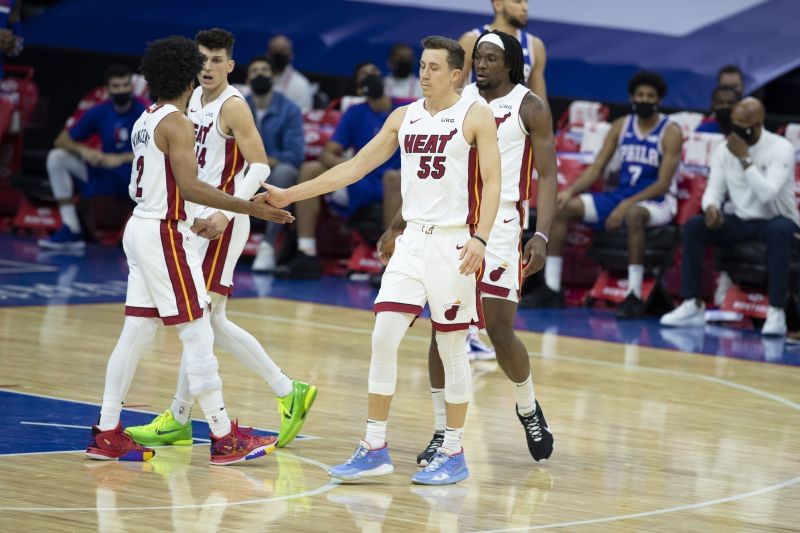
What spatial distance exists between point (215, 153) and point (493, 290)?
4.58ft

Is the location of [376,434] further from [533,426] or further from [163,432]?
[163,432]

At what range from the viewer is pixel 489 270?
6688mm

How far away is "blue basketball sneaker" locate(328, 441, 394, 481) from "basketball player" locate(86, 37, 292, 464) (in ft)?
1.60

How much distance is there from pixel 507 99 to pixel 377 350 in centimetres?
163

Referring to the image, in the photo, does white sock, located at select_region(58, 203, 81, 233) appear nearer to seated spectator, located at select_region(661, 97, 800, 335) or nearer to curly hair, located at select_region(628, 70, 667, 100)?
curly hair, located at select_region(628, 70, 667, 100)

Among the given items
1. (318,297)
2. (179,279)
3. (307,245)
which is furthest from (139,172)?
(307,245)

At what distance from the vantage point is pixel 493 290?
666cm

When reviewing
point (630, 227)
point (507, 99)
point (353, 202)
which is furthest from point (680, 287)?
point (507, 99)

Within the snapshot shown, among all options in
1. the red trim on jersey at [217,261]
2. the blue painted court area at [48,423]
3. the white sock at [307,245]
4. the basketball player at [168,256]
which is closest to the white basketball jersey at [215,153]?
the red trim on jersey at [217,261]

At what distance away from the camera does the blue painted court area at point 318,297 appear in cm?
1064

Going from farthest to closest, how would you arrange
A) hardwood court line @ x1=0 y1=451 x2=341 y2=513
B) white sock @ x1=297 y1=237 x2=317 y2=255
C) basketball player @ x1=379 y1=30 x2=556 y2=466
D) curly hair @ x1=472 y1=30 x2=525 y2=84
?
white sock @ x1=297 y1=237 x2=317 y2=255 < curly hair @ x1=472 y1=30 x2=525 y2=84 < basketball player @ x1=379 y1=30 x2=556 y2=466 < hardwood court line @ x1=0 y1=451 x2=341 y2=513

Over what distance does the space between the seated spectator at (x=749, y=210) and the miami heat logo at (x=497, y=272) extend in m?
4.80

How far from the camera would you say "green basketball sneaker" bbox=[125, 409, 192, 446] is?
21.2ft

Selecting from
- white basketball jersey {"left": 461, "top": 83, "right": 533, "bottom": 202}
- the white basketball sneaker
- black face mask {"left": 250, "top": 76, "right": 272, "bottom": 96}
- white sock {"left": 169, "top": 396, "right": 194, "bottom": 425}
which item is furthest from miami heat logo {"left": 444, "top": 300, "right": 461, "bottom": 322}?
black face mask {"left": 250, "top": 76, "right": 272, "bottom": 96}
